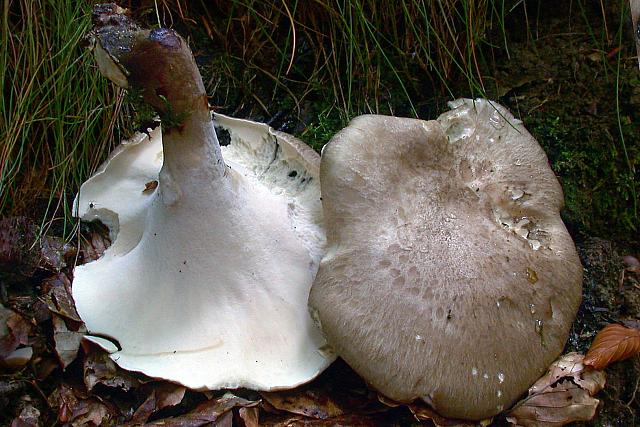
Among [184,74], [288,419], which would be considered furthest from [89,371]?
[184,74]

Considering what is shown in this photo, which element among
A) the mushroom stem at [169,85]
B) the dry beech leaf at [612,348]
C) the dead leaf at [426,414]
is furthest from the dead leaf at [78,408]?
the dry beech leaf at [612,348]

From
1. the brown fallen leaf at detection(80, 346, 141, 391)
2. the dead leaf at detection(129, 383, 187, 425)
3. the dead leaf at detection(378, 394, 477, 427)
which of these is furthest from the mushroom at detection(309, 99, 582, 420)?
the brown fallen leaf at detection(80, 346, 141, 391)

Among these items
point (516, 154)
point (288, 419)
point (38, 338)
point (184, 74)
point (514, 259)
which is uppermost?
point (184, 74)

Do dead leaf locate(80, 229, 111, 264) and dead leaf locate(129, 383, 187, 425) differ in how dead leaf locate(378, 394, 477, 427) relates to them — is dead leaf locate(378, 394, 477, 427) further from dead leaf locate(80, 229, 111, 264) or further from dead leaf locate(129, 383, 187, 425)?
dead leaf locate(80, 229, 111, 264)

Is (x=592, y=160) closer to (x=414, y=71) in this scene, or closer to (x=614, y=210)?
(x=614, y=210)

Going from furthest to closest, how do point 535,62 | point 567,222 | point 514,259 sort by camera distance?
point 535,62
point 567,222
point 514,259

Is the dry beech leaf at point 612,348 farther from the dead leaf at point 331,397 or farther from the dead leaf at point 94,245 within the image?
the dead leaf at point 94,245
